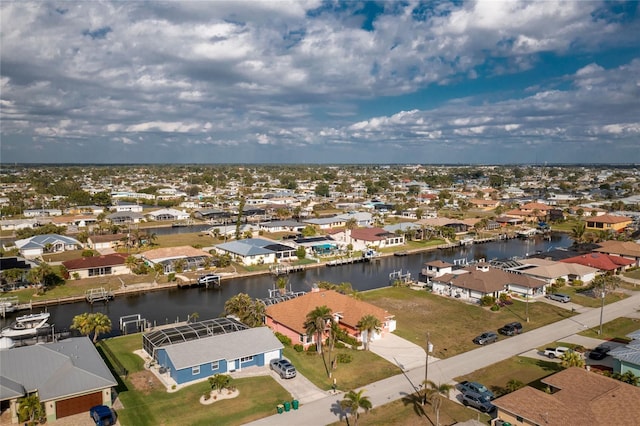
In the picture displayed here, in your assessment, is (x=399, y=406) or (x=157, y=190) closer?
(x=399, y=406)

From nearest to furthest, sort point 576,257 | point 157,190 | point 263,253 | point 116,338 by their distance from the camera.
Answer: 1. point 116,338
2. point 576,257
3. point 263,253
4. point 157,190

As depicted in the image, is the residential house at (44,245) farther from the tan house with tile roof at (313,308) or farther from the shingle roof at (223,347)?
the shingle roof at (223,347)

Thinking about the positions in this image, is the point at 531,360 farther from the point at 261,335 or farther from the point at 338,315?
the point at 261,335

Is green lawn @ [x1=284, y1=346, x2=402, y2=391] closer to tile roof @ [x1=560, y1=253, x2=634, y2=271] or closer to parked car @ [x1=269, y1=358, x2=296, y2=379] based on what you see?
parked car @ [x1=269, y1=358, x2=296, y2=379]

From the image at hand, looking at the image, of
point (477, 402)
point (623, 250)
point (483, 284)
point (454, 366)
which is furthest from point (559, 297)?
point (477, 402)

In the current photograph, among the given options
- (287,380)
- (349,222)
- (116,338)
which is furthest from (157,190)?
(287,380)

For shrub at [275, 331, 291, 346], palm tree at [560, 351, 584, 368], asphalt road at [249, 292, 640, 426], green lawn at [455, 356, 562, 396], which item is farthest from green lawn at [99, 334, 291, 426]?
palm tree at [560, 351, 584, 368]

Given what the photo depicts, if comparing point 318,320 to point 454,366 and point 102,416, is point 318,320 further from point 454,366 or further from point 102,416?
point 102,416
